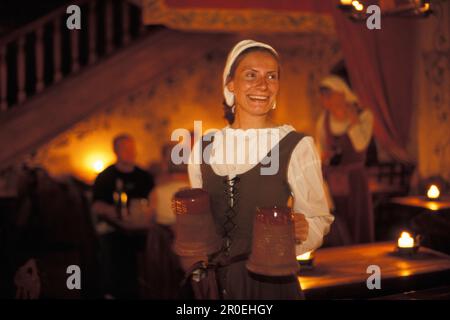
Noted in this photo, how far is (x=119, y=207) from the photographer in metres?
3.86

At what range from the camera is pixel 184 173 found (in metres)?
4.52

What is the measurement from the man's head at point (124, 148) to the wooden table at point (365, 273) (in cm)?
221

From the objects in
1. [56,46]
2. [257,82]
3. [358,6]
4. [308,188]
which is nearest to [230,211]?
[308,188]

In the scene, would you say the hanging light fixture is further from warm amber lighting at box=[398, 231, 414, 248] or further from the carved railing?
the carved railing

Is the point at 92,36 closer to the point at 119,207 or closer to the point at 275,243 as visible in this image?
the point at 119,207

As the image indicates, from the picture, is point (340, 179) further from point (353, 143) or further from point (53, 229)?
point (53, 229)

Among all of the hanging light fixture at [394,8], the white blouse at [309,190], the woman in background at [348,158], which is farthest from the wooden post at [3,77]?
the white blouse at [309,190]

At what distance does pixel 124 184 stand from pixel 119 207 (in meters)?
0.26

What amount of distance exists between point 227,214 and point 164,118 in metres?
4.46

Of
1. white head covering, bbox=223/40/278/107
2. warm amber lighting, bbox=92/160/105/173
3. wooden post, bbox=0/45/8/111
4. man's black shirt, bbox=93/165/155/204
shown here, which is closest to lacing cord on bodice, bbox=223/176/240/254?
white head covering, bbox=223/40/278/107

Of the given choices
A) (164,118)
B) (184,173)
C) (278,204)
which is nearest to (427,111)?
(184,173)

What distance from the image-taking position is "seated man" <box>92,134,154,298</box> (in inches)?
153

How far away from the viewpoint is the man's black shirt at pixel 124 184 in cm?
397

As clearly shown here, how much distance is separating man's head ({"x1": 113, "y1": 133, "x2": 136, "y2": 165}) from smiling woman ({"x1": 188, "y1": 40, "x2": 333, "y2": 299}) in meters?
2.62
